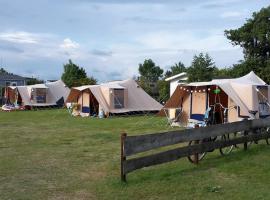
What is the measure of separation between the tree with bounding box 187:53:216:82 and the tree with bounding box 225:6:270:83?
2.56 metres

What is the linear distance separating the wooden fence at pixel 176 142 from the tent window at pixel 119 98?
563 inches

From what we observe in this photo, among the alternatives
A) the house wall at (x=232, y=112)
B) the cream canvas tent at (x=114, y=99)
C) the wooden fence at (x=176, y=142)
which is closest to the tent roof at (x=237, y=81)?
the house wall at (x=232, y=112)

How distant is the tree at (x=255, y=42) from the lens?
32.0 m

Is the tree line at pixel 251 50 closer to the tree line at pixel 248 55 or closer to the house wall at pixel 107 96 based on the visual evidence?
the tree line at pixel 248 55

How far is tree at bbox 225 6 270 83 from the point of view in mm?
32000

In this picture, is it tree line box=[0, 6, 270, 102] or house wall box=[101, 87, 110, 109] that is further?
tree line box=[0, 6, 270, 102]

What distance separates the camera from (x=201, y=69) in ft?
118

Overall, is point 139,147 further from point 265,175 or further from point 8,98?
point 8,98

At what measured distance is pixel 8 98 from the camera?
3847 cm

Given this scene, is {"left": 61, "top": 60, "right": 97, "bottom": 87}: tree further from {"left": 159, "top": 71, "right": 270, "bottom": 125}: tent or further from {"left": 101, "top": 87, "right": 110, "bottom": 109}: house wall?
{"left": 159, "top": 71, "right": 270, "bottom": 125}: tent

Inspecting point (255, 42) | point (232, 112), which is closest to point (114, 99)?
point (232, 112)

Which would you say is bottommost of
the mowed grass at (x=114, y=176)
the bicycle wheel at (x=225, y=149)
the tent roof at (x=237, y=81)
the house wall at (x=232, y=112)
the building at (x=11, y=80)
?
the mowed grass at (x=114, y=176)

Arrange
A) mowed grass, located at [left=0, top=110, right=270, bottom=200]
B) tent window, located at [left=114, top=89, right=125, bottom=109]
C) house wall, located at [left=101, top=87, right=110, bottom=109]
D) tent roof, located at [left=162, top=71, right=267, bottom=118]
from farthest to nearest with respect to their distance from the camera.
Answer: tent window, located at [left=114, top=89, right=125, bottom=109]
house wall, located at [left=101, top=87, right=110, bottom=109]
tent roof, located at [left=162, top=71, right=267, bottom=118]
mowed grass, located at [left=0, top=110, right=270, bottom=200]

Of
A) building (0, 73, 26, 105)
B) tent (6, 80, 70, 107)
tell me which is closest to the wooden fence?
tent (6, 80, 70, 107)
